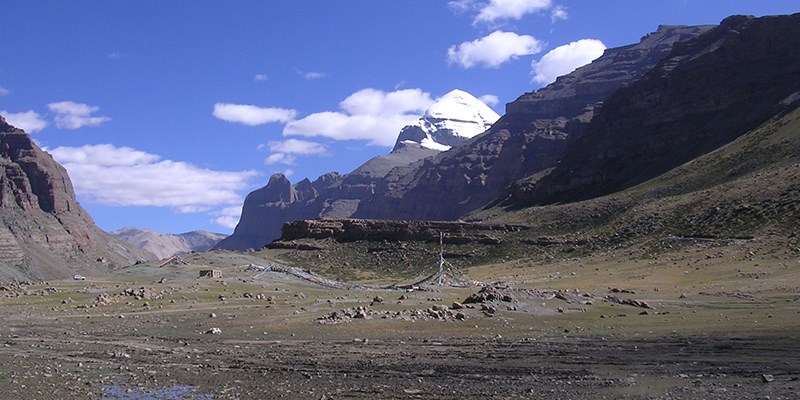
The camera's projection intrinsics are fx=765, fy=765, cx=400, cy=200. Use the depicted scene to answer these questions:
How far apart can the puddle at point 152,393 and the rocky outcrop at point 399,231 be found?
88832mm

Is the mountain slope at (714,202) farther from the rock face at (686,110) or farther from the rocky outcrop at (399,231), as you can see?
the rock face at (686,110)

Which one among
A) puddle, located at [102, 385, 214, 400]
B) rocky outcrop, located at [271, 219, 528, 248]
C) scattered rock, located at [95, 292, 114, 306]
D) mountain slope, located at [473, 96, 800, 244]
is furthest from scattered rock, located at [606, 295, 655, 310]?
rocky outcrop, located at [271, 219, 528, 248]

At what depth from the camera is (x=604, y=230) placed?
104 meters

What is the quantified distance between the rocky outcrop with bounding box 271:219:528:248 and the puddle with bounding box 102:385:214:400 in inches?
3497

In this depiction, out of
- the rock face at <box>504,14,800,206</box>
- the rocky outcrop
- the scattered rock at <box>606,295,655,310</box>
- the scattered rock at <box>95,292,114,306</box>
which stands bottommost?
the scattered rock at <box>606,295,655,310</box>

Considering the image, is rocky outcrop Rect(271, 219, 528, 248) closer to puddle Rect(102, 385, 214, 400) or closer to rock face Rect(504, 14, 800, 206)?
rock face Rect(504, 14, 800, 206)

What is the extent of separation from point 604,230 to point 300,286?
46853mm

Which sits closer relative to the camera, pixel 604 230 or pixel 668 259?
pixel 668 259

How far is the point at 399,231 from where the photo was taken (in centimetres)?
11256

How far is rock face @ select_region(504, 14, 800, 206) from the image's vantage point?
142m

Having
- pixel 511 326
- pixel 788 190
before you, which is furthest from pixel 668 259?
pixel 511 326

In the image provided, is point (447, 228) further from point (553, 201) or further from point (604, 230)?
point (553, 201)

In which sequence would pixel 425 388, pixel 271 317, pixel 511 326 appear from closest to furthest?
1. pixel 425 388
2. pixel 511 326
3. pixel 271 317

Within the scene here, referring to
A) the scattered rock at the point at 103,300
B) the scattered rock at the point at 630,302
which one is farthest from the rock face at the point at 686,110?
the scattered rock at the point at 103,300
